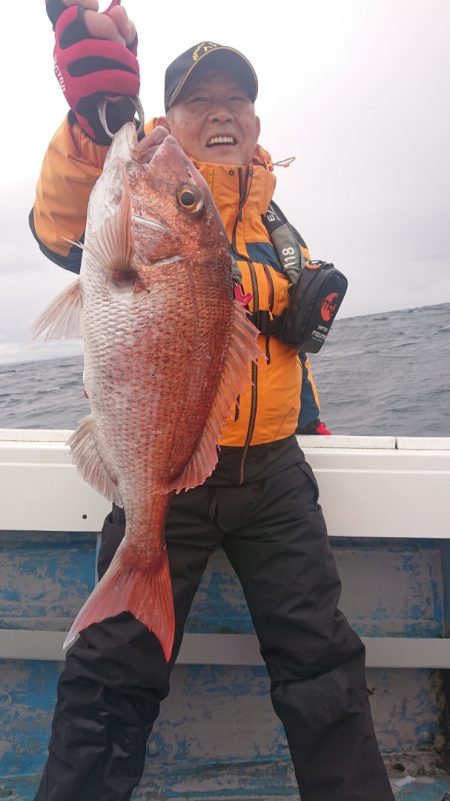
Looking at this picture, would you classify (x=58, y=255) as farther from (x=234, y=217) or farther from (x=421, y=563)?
(x=421, y=563)

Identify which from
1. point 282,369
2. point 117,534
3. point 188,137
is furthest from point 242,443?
point 188,137

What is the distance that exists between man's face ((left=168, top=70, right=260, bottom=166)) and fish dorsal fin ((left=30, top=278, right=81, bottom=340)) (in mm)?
908

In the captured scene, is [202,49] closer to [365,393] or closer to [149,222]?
[149,222]

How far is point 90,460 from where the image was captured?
68.4 inches

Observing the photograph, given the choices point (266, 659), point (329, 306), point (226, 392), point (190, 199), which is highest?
point (190, 199)

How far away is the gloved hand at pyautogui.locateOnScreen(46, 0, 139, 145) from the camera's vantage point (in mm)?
1613

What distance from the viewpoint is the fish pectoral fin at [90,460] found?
5.65ft

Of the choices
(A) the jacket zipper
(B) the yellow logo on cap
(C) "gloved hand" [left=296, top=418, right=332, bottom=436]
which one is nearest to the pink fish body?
(A) the jacket zipper

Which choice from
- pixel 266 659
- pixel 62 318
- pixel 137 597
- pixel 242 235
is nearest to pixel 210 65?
pixel 242 235

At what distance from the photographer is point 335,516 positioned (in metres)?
2.40

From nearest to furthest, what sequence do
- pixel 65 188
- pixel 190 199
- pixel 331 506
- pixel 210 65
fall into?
pixel 190 199, pixel 65 188, pixel 210 65, pixel 331 506

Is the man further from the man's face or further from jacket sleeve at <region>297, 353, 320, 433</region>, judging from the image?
jacket sleeve at <region>297, 353, 320, 433</region>

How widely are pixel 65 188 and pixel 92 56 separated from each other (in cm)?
41

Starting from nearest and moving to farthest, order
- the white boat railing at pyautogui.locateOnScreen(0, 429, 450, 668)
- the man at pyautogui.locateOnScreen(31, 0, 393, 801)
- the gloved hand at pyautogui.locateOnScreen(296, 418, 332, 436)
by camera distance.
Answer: the man at pyautogui.locateOnScreen(31, 0, 393, 801) → the white boat railing at pyautogui.locateOnScreen(0, 429, 450, 668) → the gloved hand at pyautogui.locateOnScreen(296, 418, 332, 436)
